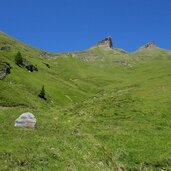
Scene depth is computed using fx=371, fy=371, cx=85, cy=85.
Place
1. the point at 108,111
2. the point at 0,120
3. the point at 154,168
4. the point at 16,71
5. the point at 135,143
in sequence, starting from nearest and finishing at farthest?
1. the point at 154,168
2. the point at 135,143
3. the point at 0,120
4. the point at 108,111
5. the point at 16,71

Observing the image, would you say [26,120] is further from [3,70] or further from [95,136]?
[3,70]

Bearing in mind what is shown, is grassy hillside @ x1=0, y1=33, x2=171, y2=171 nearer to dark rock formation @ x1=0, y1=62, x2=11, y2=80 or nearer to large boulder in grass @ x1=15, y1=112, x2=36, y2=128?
large boulder in grass @ x1=15, y1=112, x2=36, y2=128

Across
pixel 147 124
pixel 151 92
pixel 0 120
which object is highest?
pixel 151 92

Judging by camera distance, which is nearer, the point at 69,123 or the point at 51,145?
the point at 51,145

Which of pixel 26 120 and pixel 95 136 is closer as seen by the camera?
pixel 26 120

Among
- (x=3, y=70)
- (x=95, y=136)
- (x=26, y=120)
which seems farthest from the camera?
(x=3, y=70)

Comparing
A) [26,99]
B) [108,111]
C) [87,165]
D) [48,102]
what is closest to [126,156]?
[87,165]

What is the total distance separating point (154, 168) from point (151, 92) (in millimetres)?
41589

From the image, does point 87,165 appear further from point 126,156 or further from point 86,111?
point 86,111

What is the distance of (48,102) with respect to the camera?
327ft

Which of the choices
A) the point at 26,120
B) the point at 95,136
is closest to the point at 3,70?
the point at 26,120

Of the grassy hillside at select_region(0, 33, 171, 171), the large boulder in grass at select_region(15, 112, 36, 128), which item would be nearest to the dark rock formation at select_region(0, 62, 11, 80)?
the grassy hillside at select_region(0, 33, 171, 171)

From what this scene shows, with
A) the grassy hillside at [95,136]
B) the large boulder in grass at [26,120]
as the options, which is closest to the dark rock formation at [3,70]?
the grassy hillside at [95,136]

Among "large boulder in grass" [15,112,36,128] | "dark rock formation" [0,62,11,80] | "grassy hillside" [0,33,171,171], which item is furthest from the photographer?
"dark rock formation" [0,62,11,80]
